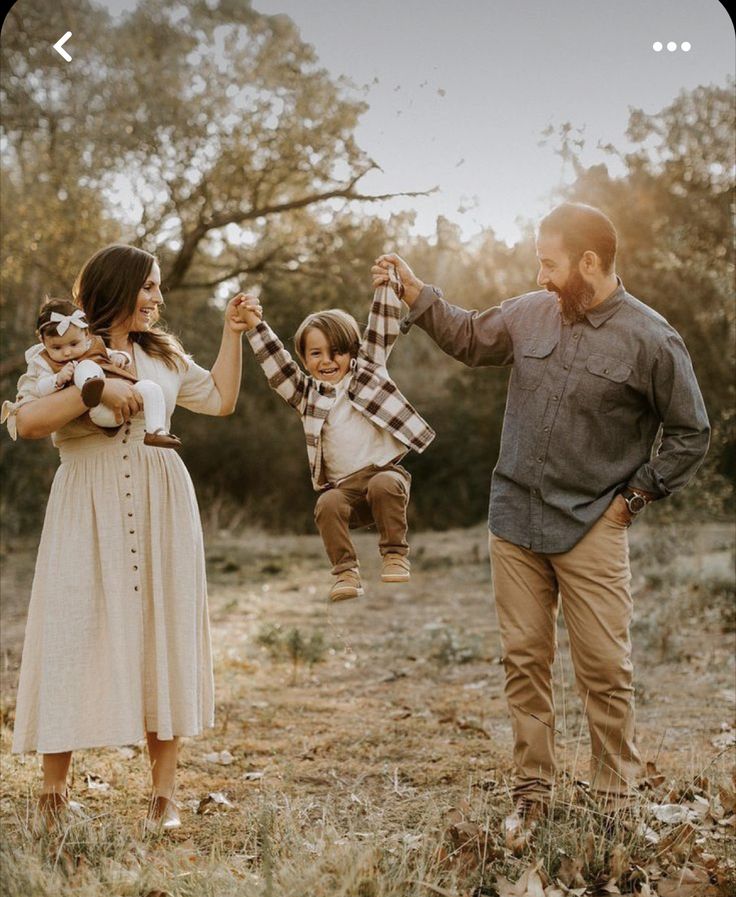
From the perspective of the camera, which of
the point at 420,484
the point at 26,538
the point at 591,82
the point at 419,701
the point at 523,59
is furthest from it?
the point at 420,484

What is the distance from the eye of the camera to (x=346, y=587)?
3.80 meters

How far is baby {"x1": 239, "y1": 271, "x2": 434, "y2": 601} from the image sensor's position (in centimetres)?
388

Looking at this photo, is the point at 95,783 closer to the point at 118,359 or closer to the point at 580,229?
the point at 118,359

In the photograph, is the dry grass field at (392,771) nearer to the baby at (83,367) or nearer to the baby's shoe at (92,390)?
the baby at (83,367)

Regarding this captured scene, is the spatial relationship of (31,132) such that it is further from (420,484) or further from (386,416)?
(420,484)

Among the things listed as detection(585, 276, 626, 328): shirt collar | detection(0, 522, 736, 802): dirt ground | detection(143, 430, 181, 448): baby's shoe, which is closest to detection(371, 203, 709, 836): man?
detection(585, 276, 626, 328): shirt collar

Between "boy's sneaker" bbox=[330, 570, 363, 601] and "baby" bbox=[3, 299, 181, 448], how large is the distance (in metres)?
0.74

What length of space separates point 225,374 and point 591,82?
2823mm

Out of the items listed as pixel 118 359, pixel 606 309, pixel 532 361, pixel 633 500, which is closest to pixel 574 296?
pixel 606 309

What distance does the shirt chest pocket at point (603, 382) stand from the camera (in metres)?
3.75

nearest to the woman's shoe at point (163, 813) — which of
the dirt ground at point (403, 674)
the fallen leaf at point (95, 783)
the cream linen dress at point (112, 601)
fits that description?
the cream linen dress at point (112, 601)

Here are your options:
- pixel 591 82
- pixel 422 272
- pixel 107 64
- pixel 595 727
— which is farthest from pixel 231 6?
pixel 595 727

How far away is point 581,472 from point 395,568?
74 cm

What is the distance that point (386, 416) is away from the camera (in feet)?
12.9
